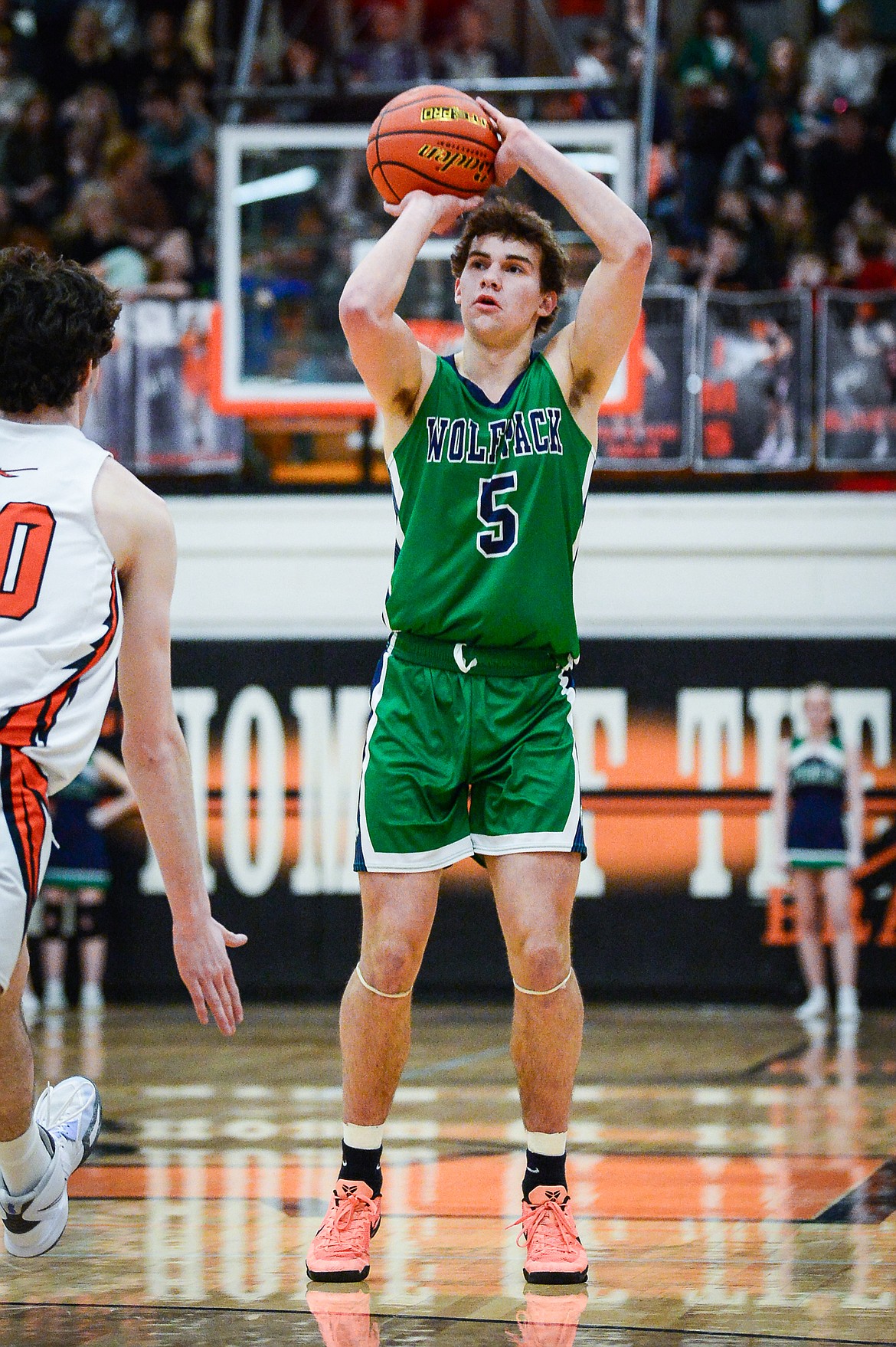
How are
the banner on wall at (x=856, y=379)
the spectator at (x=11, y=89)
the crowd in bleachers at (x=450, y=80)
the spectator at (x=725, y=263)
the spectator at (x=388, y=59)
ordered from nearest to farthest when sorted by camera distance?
1. the banner on wall at (x=856, y=379)
2. the spectator at (x=725, y=263)
3. the crowd in bleachers at (x=450, y=80)
4. the spectator at (x=388, y=59)
5. the spectator at (x=11, y=89)

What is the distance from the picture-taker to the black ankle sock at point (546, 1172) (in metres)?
4.07

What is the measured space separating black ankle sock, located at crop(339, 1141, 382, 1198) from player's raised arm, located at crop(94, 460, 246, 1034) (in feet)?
2.84

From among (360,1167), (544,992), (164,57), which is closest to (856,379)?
(164,57)

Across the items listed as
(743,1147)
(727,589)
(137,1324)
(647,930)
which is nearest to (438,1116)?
(743,1147)

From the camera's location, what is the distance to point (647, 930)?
10812mm

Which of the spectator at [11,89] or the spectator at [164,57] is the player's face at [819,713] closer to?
the spectator at [164,57]

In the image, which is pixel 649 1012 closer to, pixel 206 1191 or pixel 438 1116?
pixel 438 1116

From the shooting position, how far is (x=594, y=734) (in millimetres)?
10859

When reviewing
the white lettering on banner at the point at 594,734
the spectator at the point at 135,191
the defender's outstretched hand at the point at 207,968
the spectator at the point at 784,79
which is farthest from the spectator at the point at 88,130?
the defender's outstretched hand at the point at 207,968

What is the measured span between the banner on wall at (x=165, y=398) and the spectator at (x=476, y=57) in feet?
8.78

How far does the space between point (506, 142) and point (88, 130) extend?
9897 millimetres

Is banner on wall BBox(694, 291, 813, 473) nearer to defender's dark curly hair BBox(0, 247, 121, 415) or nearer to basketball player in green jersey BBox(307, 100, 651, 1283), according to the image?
basketball player in green jersey BBox(307, 100, 651, 1283)

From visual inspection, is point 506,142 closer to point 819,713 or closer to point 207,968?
point 207,968

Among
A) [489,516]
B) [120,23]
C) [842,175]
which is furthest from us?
[120,23]
